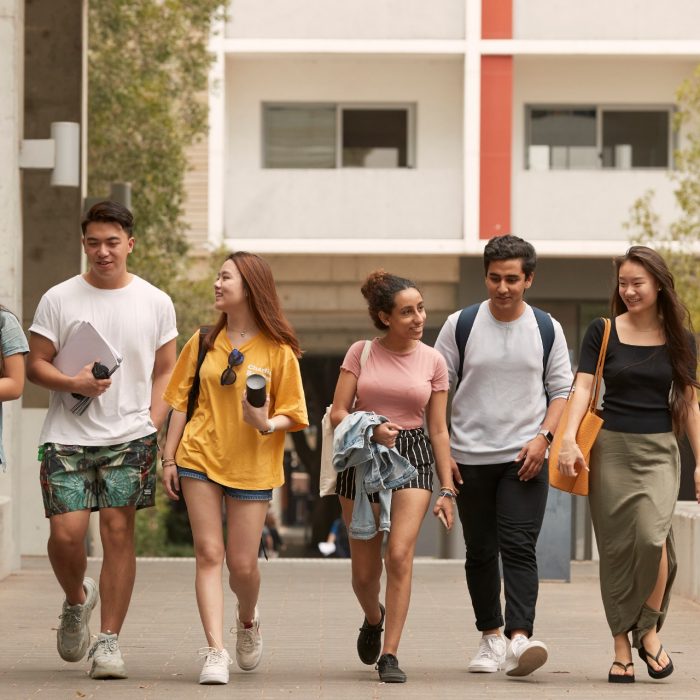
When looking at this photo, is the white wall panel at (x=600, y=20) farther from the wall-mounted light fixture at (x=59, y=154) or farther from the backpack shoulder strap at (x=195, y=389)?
the backpack shoulder strap at (x=195, y=389)

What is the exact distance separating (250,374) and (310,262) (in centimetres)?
1935

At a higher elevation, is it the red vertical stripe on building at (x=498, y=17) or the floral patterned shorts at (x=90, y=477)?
the red vertical stripe on building at (x=498, y=17)

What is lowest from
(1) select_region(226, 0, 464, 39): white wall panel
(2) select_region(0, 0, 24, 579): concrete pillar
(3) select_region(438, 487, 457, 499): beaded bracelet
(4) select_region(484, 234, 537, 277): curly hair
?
(3) select_region(438, 487, 457, 499): beaded bracelet

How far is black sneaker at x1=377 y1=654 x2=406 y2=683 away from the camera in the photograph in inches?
305

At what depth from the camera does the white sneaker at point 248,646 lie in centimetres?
798

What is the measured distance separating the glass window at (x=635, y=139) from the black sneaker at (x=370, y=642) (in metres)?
20.1

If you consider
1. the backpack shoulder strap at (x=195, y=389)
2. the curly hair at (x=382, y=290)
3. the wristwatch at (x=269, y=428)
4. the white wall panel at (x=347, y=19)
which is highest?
the white wall panel at (x=347, y=19)

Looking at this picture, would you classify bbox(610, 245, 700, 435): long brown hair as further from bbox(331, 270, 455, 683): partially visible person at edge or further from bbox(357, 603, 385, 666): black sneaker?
bbox(357, 603, 385, 666): black sneaker

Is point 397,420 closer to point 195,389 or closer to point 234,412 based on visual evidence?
→ point 234,412

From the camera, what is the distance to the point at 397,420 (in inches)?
309

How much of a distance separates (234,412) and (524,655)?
66.4 inches

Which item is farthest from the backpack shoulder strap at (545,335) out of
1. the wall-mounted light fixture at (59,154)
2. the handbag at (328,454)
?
the wall-mounted light fixture at (59,154)

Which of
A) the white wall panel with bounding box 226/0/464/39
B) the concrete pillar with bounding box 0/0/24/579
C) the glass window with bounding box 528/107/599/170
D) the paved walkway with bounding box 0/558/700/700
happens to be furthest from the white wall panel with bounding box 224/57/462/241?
the concrete pillar with bounding box 0/0/24/579

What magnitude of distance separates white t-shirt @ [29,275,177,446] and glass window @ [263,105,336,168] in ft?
64.5
